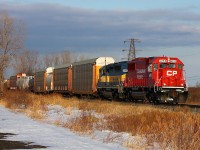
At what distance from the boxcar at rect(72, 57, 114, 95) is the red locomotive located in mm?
7962

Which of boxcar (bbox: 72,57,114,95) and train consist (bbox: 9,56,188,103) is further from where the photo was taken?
boxcar (bbox: 72,57,114,95)

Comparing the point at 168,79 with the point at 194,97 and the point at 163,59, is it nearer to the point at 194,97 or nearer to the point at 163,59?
the point at 163,59

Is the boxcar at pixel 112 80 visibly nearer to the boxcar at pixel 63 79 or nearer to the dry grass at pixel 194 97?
the dry grass at pixel 194 97

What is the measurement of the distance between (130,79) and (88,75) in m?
8.77

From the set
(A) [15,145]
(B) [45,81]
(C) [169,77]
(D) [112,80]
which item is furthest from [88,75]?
(A) [15,145]

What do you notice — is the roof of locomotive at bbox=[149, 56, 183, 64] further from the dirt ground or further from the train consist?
the dirt ground

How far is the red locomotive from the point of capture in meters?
28.2

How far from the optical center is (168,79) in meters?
28.8

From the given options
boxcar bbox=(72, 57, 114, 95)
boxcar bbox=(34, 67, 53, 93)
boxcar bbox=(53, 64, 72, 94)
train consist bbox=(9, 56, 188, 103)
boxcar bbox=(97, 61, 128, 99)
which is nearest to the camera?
train consist bbox=(9, 56, 188, 103)

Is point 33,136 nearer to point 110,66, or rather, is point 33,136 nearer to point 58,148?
point 58,148

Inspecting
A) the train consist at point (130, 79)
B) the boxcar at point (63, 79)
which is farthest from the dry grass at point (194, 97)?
the boxcar at point (63, 79)

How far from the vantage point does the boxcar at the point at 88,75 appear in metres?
38.9

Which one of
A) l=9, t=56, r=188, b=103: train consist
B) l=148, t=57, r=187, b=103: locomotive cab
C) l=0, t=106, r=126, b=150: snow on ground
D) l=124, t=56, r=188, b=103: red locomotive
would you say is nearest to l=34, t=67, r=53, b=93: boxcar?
l=9, t=56, r=188, b=103: train consist

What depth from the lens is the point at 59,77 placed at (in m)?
50.2
